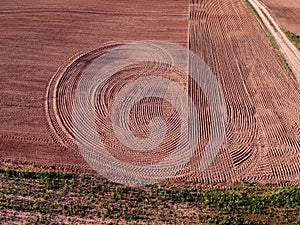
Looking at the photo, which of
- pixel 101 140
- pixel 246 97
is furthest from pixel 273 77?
pixel 101 140

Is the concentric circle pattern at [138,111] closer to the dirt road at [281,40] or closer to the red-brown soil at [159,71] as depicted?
the red-brown soil at [159,71]

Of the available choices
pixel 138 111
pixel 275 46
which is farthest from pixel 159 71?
pixel 275 46

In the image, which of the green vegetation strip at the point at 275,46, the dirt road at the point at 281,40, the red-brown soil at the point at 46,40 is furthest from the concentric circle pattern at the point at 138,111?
the dirt road at the point at 281,40

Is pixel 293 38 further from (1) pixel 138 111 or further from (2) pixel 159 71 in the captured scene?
(1) pixel 138 111

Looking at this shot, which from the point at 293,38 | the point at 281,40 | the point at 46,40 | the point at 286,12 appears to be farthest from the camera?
the point at 286,12

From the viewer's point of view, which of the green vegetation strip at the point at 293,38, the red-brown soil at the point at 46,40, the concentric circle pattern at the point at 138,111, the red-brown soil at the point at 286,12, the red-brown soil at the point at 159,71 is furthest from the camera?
the red-brown soil at the point at 286,12

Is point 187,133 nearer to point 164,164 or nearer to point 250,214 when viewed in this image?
point 164,164

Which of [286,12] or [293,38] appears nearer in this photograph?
[293,38]
